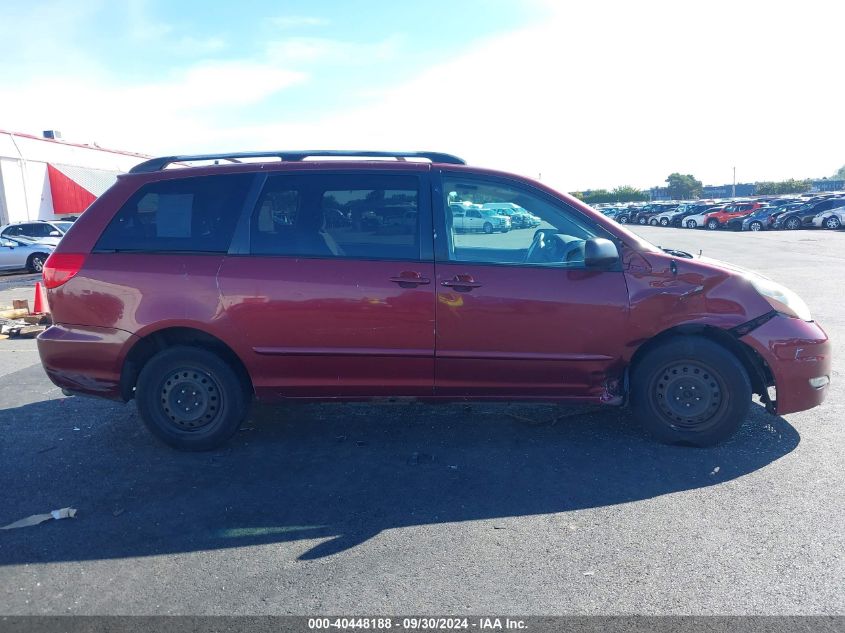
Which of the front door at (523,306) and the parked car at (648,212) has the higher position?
the parked car at (648,212)

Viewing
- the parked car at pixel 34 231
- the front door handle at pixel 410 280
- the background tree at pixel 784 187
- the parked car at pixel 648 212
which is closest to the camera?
the front door handle at pixel 410 280

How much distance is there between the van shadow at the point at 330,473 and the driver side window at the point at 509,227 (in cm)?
132

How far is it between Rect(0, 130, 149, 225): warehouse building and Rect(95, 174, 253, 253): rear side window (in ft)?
87.1

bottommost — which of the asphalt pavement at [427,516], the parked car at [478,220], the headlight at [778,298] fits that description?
the asphalt pavement at [427,516]

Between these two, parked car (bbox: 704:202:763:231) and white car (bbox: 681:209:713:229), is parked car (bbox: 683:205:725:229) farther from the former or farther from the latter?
parked car (bbox: 704:202:763:231)

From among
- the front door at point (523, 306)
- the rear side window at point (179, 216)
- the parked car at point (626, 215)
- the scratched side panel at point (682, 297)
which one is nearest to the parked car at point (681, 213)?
the parked car at point (626, 215)

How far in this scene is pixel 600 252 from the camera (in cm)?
415

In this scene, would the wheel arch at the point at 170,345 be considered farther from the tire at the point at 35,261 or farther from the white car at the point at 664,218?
the white car at the point at 664,218

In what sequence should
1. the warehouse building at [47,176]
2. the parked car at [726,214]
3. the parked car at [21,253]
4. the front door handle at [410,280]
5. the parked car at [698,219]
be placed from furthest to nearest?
the parked car at [698,219] < the parked car at [726,214] < the warehouse building at [47,176] < the parked car at [21,253] < the front door handle at [410,280]

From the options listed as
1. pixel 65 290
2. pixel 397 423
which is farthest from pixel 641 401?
pixel 65 290

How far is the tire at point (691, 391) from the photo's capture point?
Answer: 435cm

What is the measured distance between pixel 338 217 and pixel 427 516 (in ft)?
6.71

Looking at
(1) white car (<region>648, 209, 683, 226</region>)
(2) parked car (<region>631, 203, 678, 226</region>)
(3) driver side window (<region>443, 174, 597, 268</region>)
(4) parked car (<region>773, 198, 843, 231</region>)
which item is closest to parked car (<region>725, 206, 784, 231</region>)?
(4) parked car (<region>773, 198, 843, 231</region>)

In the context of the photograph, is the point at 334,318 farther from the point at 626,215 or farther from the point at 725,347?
the point at 626,215
